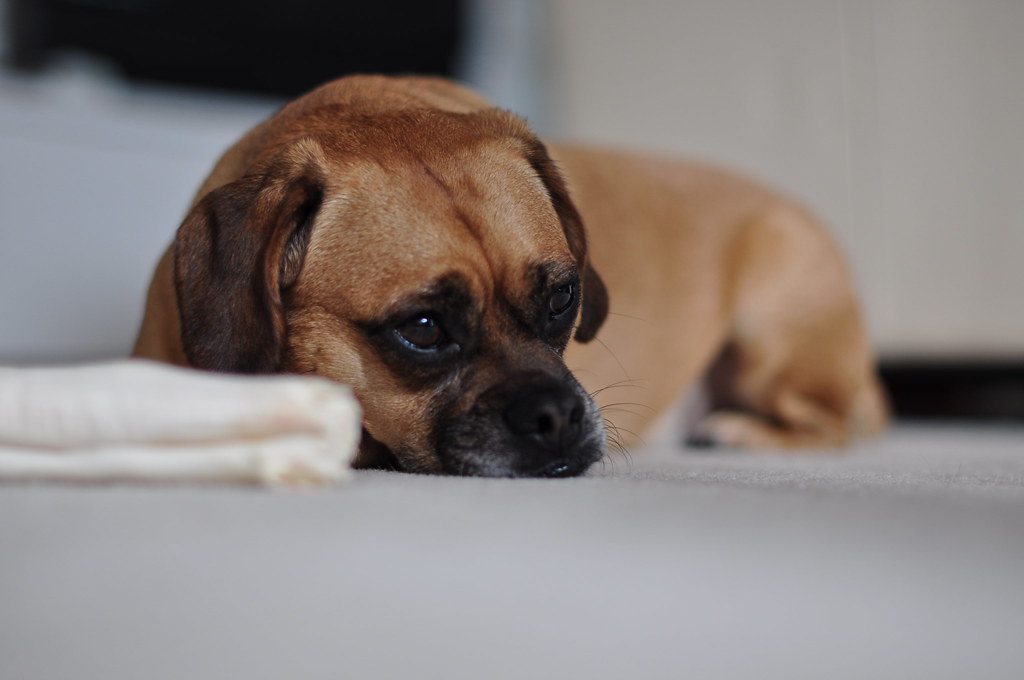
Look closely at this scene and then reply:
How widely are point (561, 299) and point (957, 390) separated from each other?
148 inches

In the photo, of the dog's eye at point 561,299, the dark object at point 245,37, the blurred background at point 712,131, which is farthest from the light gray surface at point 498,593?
the dark object at point 245,37

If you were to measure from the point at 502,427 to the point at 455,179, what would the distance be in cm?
45

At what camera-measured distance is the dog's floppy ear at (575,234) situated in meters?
1.83

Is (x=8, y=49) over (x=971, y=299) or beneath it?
over

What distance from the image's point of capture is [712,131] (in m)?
5.16

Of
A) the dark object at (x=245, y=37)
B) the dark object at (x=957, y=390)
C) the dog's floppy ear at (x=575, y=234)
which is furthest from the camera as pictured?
the dark object at (x=245, y=37)

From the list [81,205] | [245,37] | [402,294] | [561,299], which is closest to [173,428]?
[402,294]

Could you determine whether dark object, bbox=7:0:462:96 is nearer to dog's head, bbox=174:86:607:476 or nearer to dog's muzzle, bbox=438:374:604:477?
dog's head, bbox=174:86:607:476

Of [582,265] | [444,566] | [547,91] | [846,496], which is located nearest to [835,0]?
[547,91]

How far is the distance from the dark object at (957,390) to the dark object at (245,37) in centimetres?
366

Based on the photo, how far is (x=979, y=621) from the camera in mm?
695

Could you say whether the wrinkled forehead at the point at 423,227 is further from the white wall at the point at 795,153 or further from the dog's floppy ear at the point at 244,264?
the white wall at the point at 795,153

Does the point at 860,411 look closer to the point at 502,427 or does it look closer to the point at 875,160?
the point at 875,160

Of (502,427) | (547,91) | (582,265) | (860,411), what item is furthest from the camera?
(547,91)
